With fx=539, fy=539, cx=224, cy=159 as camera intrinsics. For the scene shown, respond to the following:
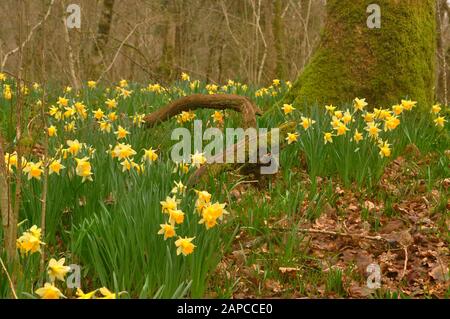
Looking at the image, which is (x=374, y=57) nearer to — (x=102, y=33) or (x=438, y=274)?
(x=438, y=274)

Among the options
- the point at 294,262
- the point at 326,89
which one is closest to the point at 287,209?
the point at 294,262

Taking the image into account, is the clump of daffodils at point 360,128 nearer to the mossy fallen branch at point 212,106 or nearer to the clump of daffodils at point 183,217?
the mossy fallen branch at point 212,106

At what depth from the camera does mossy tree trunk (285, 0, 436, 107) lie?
15.2 feet

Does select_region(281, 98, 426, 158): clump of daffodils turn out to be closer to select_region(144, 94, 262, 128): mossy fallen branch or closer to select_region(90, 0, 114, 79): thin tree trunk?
select_region(144, 94, 262, 128): mossy fallen branch

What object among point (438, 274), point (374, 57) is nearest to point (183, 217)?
point (438, 274)

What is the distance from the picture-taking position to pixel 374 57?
15.2ft

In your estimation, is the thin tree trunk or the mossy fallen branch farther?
the thin tree trunk

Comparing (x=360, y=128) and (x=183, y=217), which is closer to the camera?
(x=183, y=217)

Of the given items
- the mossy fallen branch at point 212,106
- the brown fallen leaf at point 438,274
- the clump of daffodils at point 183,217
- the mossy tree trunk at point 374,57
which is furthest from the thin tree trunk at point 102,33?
the brown fallen leaf at point 438,274

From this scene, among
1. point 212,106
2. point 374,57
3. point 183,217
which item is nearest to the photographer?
point 183,217

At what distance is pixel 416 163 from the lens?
3.95 metres

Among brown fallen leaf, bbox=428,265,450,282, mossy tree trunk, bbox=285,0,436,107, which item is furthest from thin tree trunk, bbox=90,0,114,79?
brown fallen leaf, bbox=428,265,450,282

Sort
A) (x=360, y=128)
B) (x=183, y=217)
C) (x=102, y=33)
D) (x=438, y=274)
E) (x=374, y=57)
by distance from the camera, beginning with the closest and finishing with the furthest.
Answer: (x=183, y=217) → (x=438, y=274) → (x=360, y=128) → (x=374, y=57) → (x=102, y=33)

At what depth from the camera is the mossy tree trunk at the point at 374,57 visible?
4.63m
